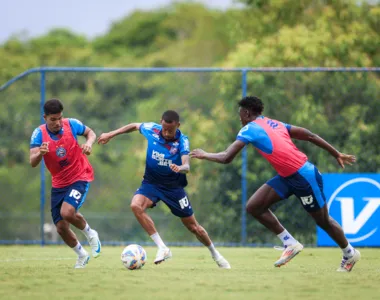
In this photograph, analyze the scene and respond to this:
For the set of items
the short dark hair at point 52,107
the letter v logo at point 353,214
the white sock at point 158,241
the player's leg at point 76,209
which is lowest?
the letter v logo at point 353,214

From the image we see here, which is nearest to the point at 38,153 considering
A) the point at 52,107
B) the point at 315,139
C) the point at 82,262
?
the point at 52,107

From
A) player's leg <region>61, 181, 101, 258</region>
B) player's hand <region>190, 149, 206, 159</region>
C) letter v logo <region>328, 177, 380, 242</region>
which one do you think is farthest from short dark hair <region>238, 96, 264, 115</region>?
letter v logo <region>328, 177, 380, 242</region>

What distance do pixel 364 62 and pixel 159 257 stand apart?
50.0ft

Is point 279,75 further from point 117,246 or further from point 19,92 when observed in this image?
point 19,92

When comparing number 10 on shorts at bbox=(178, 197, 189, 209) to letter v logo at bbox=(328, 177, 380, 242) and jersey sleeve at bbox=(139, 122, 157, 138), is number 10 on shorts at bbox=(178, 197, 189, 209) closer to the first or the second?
jersey sleeve at bbox=(139, 122, 157, 138)

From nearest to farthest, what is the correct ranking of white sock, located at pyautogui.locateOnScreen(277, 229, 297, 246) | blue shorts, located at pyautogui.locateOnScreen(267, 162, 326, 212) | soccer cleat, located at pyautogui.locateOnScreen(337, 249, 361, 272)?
soccer cleat, located at pyautogui.locateOnScreen(337, 249, 361, 272) → blue shorts, located at pyautogui.locateOnScreen(267, 162, 326, 212) → white sock, located at pyautogui.locateOnScreen(277, 229, 297, 246)

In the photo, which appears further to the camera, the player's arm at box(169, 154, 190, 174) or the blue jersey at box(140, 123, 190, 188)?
the blue jersey at box(140, 123, 190, 188)

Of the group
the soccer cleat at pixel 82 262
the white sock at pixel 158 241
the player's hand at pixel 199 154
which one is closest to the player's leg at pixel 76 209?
the soccer cleat at pixel 82 262

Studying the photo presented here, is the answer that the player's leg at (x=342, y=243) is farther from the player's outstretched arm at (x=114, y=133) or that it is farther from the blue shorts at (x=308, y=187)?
the player's outstretched arm at (x=114, y=133)

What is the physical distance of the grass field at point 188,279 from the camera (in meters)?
8.53

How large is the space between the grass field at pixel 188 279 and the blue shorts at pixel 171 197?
0.74 m

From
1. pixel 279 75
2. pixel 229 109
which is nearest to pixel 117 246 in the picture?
pixel 229 109

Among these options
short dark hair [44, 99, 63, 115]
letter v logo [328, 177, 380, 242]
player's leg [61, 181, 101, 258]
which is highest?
short dark hair [44, 99, 63, 115]

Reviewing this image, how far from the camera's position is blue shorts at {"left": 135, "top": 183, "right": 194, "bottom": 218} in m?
11.9
